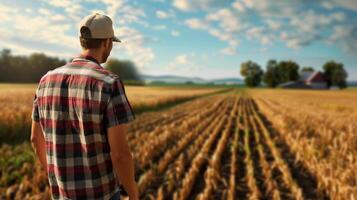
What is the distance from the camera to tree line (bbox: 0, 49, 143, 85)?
59.2 m

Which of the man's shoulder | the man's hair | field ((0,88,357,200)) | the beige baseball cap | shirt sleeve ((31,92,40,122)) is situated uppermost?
the beige baseball cap

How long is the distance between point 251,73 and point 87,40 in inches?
5462

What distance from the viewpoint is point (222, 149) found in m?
10.3

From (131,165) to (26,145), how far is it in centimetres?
850

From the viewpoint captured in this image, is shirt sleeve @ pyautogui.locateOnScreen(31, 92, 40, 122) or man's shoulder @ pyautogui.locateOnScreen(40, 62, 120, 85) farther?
shirt sleeve @ pyautogui.locateOnScreen(31, 92, 40, 122)

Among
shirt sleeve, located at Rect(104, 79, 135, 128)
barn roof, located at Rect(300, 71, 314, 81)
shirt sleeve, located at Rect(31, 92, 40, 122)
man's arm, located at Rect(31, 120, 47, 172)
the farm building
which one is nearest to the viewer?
shirt sleeve, located at Rect(104, 79, 135, 128)

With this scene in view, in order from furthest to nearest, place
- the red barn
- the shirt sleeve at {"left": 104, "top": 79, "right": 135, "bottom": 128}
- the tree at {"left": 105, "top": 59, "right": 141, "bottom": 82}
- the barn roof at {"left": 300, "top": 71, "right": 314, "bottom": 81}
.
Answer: the barn roof at {"left": 300, "top": 71, "right": 314, "bottom": 81} → the red barn → the tree at {"left": 105, "top": 59, "right": 141, "bottom": 82} → the shirt sleeve at {"left": 104, "top": 79, "right": 135, "bottom": 128}

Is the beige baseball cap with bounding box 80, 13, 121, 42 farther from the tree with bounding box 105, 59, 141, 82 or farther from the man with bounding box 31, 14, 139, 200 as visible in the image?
the tree with bounding box 105, 59, 141, 82

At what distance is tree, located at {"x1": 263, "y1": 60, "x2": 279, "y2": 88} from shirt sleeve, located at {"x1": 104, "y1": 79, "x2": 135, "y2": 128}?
5009 inches

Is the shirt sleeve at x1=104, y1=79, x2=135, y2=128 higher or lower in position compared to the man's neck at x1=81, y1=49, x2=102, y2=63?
lower

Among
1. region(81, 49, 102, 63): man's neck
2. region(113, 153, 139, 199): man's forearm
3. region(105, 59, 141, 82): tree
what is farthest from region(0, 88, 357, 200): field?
region(105, 59, 141, 82): tree

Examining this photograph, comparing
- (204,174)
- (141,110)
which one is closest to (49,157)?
(204,174)

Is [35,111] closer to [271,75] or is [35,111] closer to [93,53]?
[93,53]

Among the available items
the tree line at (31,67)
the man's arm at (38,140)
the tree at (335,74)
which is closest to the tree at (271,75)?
the tree at (335,74)
